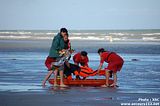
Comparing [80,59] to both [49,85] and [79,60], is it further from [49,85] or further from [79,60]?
[49,85]

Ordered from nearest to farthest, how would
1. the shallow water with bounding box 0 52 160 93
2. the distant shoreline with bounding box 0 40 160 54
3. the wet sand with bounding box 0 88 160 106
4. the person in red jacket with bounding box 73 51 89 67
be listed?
the wet sand with bounding box 0 88 160 106 < the shallow water with bounding box 0 52 160 93 < the person in red jacket with bounding box 73 51 89 67 < the distant shoreline with bounding box 0 40 160 54

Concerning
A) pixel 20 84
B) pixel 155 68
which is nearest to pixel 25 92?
pixel 20 84

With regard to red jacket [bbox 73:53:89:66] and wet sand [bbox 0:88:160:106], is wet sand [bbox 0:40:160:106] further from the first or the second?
red jacket [bbox 73:53:89:66]

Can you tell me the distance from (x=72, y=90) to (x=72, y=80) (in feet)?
4.51

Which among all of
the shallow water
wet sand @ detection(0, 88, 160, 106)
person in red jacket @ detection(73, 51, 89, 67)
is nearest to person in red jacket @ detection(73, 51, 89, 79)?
person in red jacket @ detection(73, 51, 89, 67)

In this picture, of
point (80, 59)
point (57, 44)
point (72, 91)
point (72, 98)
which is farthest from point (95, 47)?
point (72, 98)

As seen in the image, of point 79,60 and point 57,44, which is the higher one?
point 57,44

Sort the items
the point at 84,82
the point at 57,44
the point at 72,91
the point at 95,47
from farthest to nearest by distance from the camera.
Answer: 1. the point at 95,47
2. the point at 84,82
3. the point at 57,44
4. the point at 72,91

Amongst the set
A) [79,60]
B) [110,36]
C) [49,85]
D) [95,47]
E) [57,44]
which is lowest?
[110,36]

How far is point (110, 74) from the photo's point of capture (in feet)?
59.8

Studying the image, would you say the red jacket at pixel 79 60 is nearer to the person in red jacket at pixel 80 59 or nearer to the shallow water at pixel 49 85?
the person in red jacket at pixel 80 59

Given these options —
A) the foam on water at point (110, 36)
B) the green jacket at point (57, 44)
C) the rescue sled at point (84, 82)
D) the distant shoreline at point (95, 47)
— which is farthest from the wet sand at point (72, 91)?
the foam on water at point (110, 36)

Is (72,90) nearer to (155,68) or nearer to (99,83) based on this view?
(99,83)

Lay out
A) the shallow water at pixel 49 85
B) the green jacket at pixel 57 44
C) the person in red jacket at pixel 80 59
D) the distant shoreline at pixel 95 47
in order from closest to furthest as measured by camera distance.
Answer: the shallow water at pixel 49 85, the green jacket at pixel 57 44, the person in red jacket at pixel 80 59, the distant shoreline at pixel 95 47
